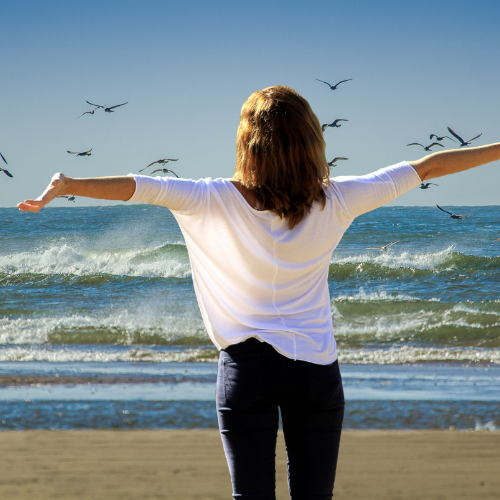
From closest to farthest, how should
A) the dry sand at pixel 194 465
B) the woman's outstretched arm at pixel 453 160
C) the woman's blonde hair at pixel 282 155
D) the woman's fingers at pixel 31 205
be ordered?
the woman's fingers at pixel 31 205, the woman's blonde hair at pixel 282 155, the woman's outstretched arm at pixel 453 160, the dry sand at pixel 194 465

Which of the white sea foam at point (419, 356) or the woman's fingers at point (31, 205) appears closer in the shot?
the woman's fingers at point (31, 205)

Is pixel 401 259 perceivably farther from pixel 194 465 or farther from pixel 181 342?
pixel 194 465

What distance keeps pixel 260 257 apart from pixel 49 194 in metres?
0.51

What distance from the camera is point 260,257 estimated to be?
58.4 inches

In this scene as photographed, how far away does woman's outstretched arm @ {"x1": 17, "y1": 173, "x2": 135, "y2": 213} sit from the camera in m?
1.39

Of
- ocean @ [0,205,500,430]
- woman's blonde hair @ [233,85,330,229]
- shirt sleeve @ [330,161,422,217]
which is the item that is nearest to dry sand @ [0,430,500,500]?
ocean @ [0,205,500,430]

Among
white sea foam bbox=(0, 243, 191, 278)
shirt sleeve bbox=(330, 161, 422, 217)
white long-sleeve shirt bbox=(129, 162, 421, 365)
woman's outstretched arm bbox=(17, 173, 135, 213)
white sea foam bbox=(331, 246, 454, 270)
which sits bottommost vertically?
white sea foam bbox=(331, 246, 454, 270)

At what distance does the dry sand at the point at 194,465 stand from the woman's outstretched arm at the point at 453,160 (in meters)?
2.14

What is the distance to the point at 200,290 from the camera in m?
1.60

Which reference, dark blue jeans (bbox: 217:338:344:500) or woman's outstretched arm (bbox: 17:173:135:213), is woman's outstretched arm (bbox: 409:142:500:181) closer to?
dark blue jeans (bbox: 217:338:344:500)

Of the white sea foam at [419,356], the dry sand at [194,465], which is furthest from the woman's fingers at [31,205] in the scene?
the white sea foam at [419,356]

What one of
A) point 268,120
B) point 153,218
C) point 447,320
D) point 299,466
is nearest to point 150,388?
point 299,466

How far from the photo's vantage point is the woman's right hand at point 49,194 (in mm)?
1353

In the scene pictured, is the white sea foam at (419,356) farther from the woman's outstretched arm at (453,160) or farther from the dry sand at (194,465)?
the woman's outstretched arm at (453,160)
